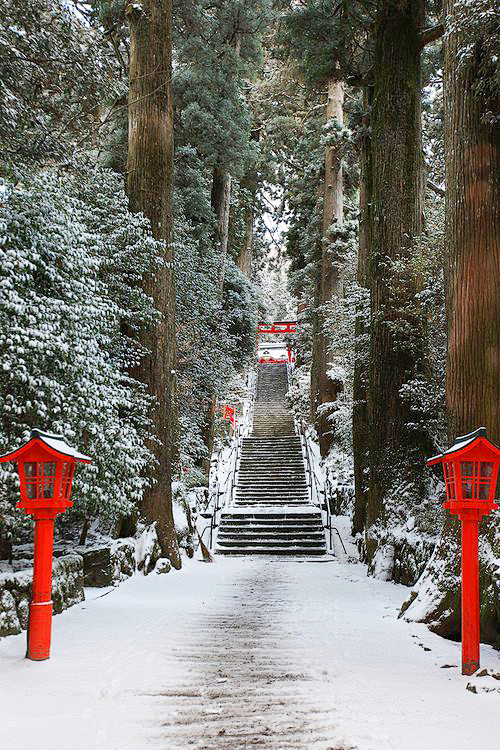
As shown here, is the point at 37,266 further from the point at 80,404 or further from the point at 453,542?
the point at 453,542

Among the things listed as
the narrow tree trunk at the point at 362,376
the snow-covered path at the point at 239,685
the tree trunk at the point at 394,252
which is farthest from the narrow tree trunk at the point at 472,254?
the narrow tree trunk at the point at 362,376

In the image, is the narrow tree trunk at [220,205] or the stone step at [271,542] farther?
the narrow tree trunk at [220,205]

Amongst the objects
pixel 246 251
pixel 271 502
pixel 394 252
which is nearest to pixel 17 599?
pixel 394 252

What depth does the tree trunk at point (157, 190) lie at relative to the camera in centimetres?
850

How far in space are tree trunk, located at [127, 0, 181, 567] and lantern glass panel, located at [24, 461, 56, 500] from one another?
4.55 meters

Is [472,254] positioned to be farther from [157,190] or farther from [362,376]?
[362,376]

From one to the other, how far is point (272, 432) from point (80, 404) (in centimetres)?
1583

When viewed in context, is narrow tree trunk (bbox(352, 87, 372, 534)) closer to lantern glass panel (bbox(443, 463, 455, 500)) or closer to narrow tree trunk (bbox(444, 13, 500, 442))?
narrow tree trunk (bbox(444, 13, 500, 442))

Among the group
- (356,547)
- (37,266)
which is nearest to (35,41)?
(37,266)

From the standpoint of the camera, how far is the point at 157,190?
349 inches

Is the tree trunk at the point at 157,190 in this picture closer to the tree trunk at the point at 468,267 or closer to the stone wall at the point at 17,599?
the stone wall at the point at 17,599

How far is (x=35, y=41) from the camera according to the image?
23.8 feet

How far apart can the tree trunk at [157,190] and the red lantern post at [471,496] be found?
5368 mm

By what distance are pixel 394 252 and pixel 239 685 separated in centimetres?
652
